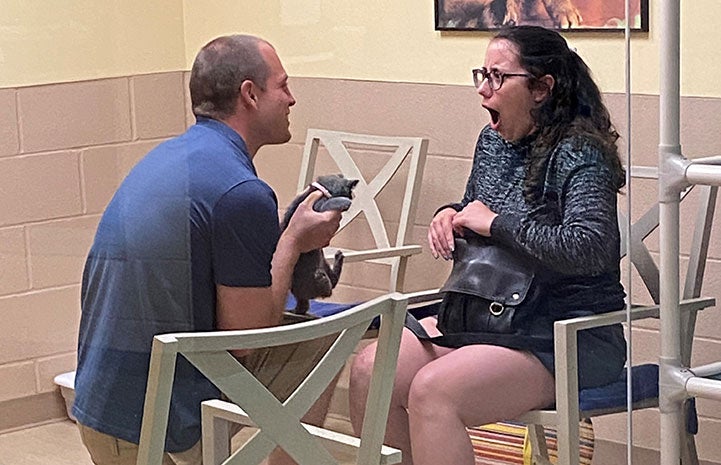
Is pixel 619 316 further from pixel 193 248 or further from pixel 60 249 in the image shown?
pixel 60 249

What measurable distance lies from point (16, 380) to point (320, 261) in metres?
0.47

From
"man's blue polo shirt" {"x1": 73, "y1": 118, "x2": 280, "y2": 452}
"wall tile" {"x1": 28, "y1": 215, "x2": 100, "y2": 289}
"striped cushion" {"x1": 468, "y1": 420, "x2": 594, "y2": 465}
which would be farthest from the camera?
"striped cushion" {"x1": 468, "y1": 420, "x2": 594, "y2": 465}

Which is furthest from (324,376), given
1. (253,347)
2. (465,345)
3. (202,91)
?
(202,91)

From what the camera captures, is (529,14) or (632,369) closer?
(529,14)

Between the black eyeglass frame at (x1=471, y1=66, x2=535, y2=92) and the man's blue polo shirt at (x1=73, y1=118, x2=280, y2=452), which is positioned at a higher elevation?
the black eyeglass frame at (x1=471, y1=66, x2=535, y2=92)

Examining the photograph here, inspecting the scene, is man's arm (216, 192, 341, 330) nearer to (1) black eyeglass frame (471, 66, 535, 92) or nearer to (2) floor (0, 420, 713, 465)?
(2) floor (0, 420, 713, 465)

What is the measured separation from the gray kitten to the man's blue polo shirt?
48 millimetres

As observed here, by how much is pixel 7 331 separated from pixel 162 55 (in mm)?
445

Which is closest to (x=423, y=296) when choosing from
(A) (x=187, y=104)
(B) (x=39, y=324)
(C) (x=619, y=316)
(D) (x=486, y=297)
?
(D) (x=486, y=297)

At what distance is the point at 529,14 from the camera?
1553 mm

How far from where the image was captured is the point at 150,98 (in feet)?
4.96

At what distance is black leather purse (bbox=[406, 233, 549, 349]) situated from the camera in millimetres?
1573

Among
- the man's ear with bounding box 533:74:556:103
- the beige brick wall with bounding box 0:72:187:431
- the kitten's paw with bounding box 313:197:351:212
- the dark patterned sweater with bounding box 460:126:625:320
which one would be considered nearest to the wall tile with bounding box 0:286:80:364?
the beige brick wall with bounding box 0:72:187:431

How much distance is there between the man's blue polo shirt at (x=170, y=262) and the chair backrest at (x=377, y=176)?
4.4 inches
